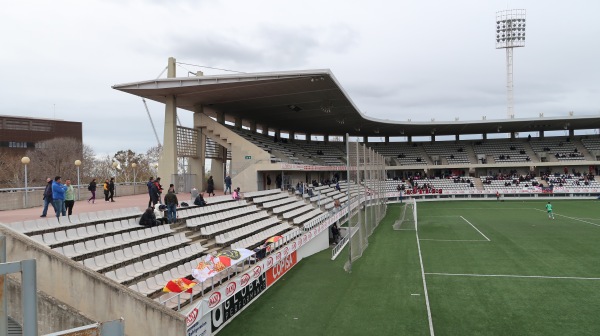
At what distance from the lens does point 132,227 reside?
43.1ft

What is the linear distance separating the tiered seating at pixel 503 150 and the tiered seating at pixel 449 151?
221 cm

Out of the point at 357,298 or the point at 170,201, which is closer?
the point at 357,298

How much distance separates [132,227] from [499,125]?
180 feet

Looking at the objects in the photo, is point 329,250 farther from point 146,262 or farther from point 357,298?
point 146,262

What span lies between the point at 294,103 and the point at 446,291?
2393 centimetres

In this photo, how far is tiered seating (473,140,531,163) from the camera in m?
59.8

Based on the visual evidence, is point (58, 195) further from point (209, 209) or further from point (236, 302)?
point (209, 209)

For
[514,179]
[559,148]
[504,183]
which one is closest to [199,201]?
[504,183]

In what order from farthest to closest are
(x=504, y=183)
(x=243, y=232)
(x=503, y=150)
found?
1. (x=503, y=150)
2. (x=504, y=183)
3. (x=243, y=232)

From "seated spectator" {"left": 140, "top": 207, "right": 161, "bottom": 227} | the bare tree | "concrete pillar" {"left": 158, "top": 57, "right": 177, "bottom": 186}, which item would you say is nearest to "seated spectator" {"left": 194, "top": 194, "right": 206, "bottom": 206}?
"seated spectator" {"left": 140, "top": 207, "right": 161, "bottom": 227}

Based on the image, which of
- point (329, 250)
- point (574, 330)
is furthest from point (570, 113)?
point (574, 330)

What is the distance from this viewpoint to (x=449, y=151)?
6384cm

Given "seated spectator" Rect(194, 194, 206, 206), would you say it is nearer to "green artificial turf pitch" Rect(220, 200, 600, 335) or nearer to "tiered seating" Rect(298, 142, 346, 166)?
"green artificial turf pitch" Rect(220, 200, 600, 335)

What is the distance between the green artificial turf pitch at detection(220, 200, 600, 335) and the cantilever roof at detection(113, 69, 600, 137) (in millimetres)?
11860
